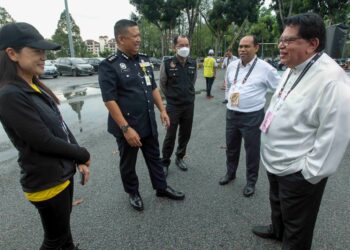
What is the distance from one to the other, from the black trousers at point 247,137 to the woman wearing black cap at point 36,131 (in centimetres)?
204

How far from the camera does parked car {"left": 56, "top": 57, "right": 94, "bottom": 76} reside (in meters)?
20.9

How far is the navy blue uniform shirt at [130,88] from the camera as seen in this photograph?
8.79 ft

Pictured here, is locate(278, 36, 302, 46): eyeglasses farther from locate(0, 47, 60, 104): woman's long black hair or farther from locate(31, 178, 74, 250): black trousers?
locate(31, 178, 74, 250): black trousers

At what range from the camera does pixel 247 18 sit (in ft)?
78.4

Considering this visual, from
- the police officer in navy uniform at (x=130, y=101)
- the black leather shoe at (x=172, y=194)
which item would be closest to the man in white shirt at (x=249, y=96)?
the black leather shoe at (x=172, y=194)

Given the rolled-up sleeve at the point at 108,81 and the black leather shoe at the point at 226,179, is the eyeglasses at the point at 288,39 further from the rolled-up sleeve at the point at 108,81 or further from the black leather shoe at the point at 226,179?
the black leather shoe at the point at 226,179

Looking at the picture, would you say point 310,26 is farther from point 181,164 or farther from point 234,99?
point 181,164

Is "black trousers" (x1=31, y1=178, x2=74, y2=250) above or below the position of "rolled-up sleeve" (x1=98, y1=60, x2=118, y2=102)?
below

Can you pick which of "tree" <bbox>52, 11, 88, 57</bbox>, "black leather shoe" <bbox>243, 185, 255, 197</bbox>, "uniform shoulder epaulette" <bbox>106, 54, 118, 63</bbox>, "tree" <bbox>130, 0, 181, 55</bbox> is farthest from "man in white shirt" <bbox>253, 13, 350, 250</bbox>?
"tree" <bbox>52, 11, 88, 57</bbox>

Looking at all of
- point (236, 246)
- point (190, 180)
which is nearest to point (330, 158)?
point (236, 246)

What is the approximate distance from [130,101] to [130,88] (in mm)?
134

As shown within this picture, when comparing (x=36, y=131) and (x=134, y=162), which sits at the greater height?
(x=36, y=131)

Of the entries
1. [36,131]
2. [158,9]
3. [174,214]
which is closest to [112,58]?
[36,131]

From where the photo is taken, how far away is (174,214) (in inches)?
117
